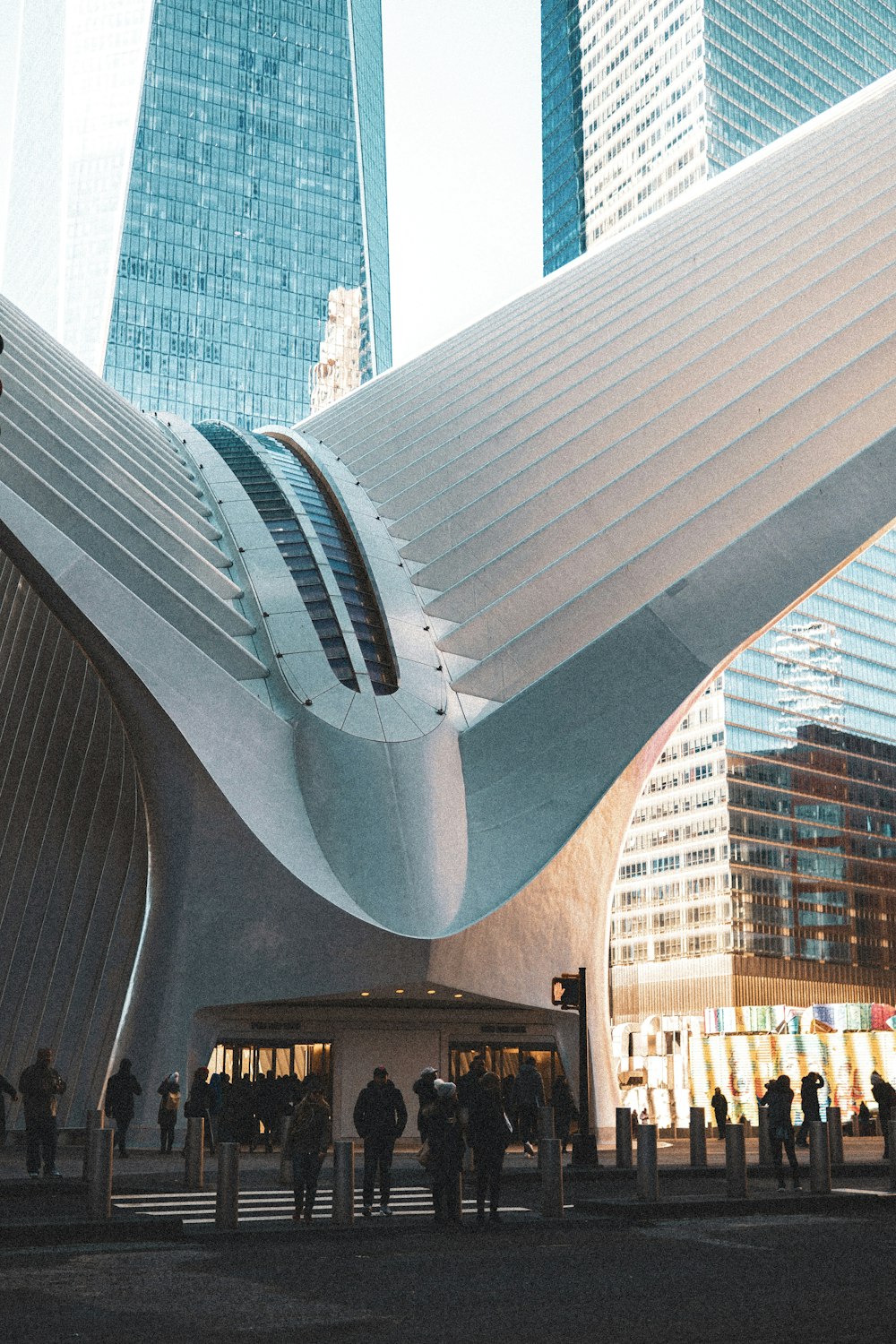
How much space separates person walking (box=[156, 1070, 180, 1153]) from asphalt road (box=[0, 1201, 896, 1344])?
9.83 metres

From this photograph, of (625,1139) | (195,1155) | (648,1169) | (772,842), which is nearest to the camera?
(648,1169)

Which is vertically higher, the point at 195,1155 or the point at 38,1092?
the point at 38,1092

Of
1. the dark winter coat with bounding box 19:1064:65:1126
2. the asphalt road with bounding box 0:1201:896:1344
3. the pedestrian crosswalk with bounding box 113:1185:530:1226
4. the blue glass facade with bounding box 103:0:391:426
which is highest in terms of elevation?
the blue glass facade with bounding box 103:0:391:426

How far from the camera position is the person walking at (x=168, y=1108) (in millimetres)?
22625

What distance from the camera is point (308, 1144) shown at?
1428 centimetres

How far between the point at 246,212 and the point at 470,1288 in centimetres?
15262

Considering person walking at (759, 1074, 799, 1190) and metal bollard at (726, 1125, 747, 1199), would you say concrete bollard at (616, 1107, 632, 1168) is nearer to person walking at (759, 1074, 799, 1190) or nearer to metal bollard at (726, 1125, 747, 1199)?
person walking at (759, 1074, 799, 1190)

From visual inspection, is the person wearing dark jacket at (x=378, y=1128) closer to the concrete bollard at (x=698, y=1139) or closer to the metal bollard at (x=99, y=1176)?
the metal bollard at (x=99, y=1176)

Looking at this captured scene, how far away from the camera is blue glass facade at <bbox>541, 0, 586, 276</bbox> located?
161 m

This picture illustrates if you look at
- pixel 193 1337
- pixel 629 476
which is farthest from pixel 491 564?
pixel 193 1337

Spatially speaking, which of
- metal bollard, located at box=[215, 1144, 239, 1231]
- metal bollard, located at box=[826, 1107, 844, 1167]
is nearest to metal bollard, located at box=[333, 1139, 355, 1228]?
metal bollard, located at box=[215, 1144, 239, 1231]

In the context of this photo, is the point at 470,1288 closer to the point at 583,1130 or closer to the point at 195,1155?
the point at 195,1155

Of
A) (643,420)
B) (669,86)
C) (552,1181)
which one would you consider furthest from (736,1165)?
(669,86)

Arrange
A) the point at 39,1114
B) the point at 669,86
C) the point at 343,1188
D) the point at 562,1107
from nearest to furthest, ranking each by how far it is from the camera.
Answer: the point at 343,1188 < the point at 39,1114 < the point at 562,1107 < the point at 669,86
